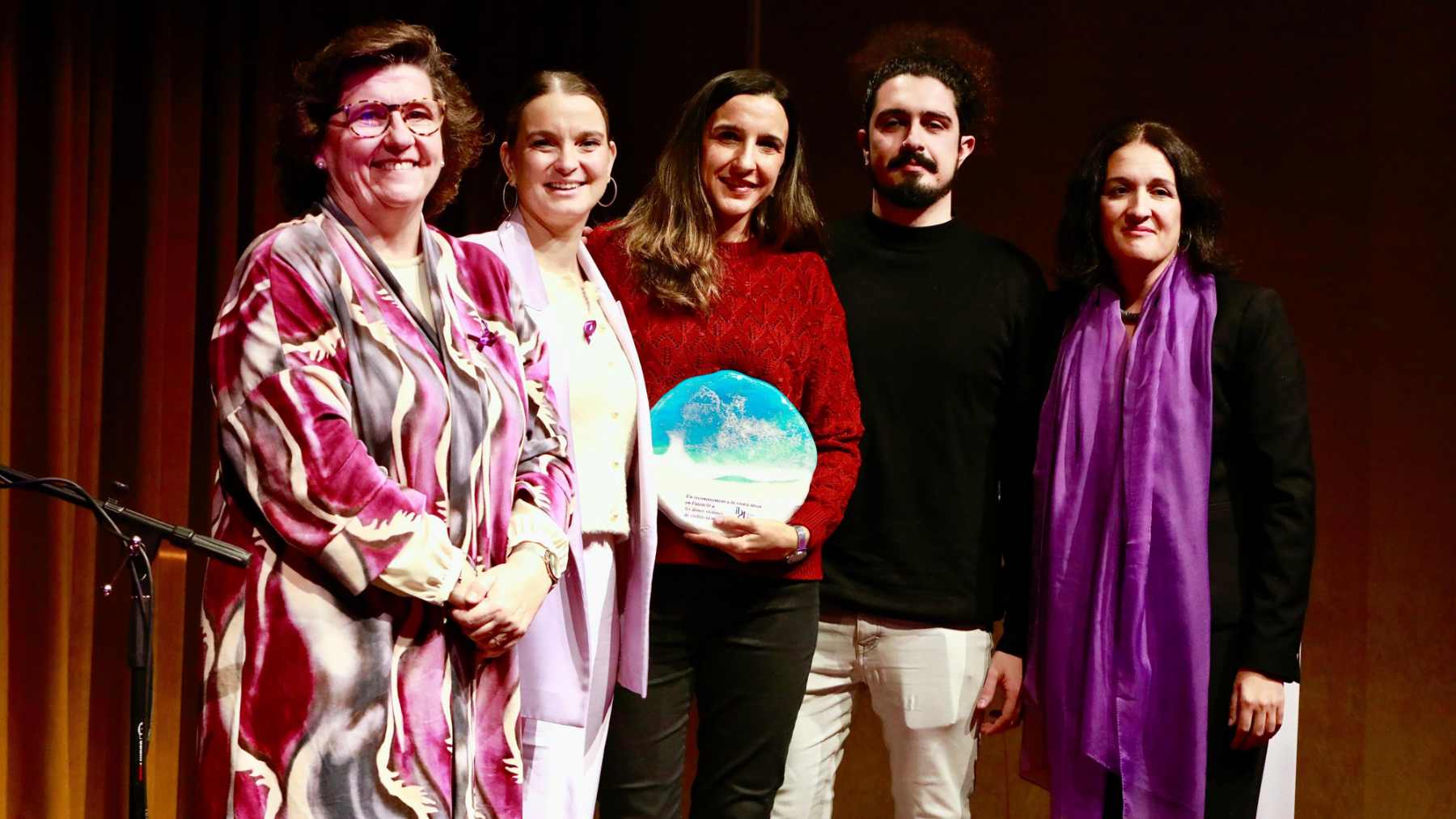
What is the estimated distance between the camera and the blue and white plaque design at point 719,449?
2541 mm

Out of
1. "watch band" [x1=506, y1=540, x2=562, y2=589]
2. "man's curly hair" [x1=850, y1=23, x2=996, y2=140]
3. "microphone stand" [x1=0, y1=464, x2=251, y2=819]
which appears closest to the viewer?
"microphone stand" [x1=0, y1=464, x2=251, y2=819]

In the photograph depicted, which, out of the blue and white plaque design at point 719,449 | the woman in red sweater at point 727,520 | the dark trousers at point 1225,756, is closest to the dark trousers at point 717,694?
the woman in red sweater at point 727,520

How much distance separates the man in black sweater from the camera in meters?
2.75

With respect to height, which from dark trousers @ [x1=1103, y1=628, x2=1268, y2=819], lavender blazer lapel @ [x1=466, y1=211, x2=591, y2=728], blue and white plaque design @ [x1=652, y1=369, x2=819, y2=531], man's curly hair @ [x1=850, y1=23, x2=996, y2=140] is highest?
man's curly hair @ [x1=850, y1=23, x2=996, y2=140]

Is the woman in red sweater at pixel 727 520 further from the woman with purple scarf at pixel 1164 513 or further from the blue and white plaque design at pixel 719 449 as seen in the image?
the woman with purple scarf at pixel 1164 513

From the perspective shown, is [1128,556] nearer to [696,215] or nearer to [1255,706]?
[1255,706]

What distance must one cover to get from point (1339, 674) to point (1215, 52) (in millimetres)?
1803

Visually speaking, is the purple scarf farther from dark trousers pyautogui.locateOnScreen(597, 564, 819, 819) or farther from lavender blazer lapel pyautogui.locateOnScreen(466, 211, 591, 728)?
lavender blazer lapel pyautogui.locateOnScreen(466, 211, 591, 728)

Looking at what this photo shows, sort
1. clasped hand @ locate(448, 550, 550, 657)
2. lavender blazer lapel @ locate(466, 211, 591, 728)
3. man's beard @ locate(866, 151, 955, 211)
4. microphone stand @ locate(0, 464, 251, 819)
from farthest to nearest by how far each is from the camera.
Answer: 1. man's beard @ locate(866, 151, 955, 211)
2. lavender blazer lapel @ locate(466, 211, 591, 728)
3. clasped hand @ locate(448, 550, 550, 657)
4. microphone stand @ locate(0, 464, 251, 819)

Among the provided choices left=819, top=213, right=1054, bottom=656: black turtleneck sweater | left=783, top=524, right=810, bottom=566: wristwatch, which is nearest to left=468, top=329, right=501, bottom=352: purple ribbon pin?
left=783, top=524, right=810, bottom=566: wristwatch

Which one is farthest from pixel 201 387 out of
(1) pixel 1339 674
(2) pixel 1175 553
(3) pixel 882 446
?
(1) pixel 1339 674

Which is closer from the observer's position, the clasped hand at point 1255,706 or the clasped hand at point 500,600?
the clasped hand at point 500,600

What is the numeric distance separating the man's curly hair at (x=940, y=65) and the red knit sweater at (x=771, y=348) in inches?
20.2

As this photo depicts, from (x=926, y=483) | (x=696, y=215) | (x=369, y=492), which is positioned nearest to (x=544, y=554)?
(x=369, y=492)
